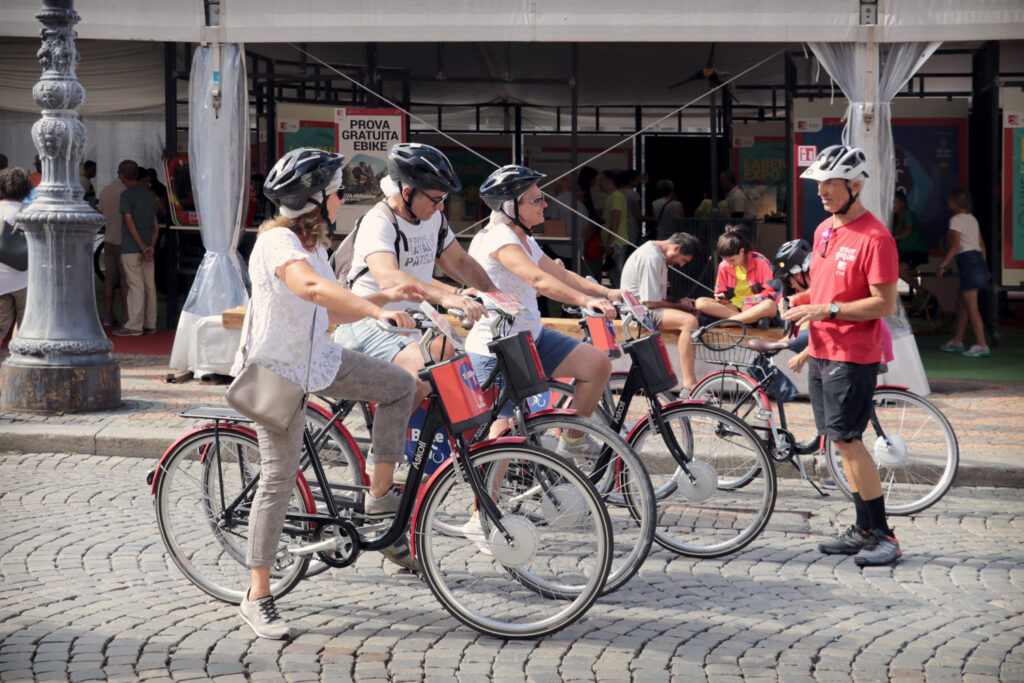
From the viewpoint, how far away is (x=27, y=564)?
16.9 ft

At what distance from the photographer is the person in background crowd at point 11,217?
9.31 m

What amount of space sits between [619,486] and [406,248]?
1.32m

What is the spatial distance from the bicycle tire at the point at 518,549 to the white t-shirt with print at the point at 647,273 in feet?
15.8

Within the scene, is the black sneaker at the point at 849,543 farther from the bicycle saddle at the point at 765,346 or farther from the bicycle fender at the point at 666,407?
the bicycle saddle at the point at 765,346

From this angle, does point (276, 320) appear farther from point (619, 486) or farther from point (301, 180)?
point (619, 486)

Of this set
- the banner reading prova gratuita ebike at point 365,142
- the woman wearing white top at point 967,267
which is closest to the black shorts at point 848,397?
the banner reading prova gratuita ebike at point 365,142

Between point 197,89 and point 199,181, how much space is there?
32.2 inches

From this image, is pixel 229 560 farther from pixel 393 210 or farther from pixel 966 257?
pixel 966 257

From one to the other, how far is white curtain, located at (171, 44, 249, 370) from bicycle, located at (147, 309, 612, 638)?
6241mm

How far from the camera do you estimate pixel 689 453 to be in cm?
540

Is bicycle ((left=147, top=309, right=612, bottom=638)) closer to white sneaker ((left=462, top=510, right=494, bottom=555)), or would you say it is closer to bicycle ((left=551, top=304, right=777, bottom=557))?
white sneaker ((left=462, top=510, right=494, bottom=555))

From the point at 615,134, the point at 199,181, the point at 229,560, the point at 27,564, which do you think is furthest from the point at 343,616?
the point at 615,134

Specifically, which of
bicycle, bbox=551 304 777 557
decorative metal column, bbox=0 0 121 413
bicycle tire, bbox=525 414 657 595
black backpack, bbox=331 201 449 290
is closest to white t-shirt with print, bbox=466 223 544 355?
black backpack, bbox=331 201 449 290

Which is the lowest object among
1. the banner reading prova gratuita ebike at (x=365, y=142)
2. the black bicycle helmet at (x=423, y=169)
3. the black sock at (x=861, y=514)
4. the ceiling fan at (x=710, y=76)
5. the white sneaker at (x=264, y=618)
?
the white sneaker at (x=264, y=618)
